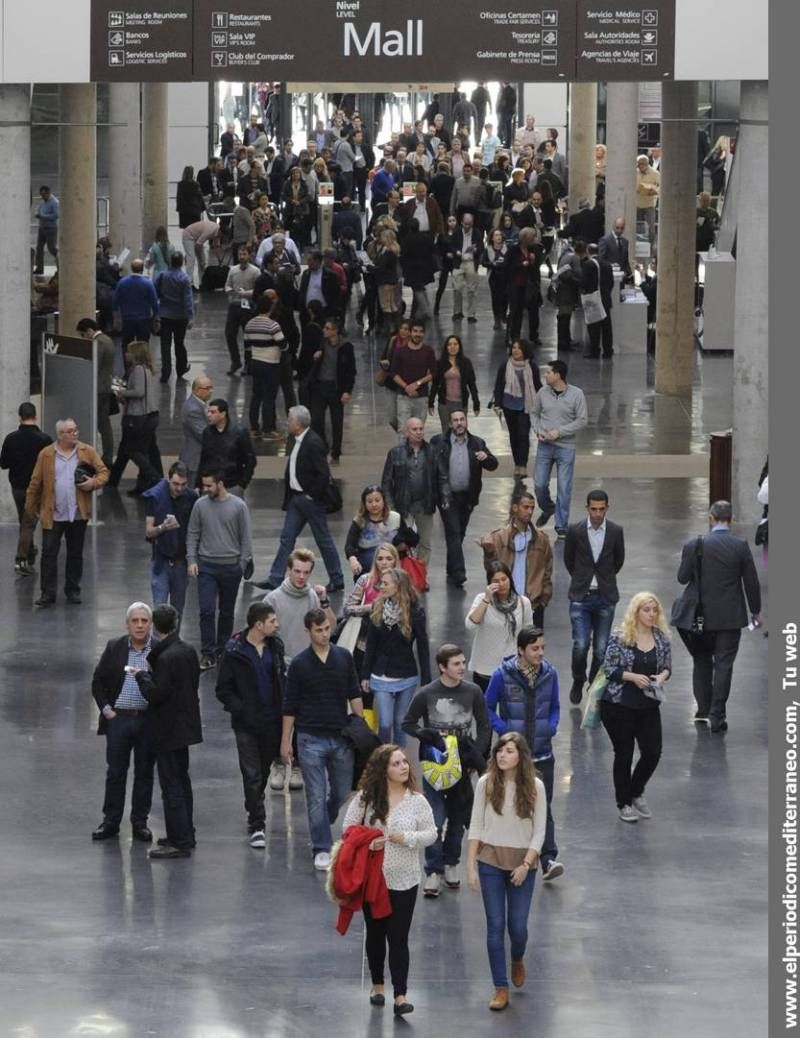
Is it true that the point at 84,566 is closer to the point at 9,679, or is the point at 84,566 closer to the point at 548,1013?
the point at 9,679

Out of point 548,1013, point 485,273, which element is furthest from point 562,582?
point 485,273

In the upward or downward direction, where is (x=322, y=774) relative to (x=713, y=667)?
downward

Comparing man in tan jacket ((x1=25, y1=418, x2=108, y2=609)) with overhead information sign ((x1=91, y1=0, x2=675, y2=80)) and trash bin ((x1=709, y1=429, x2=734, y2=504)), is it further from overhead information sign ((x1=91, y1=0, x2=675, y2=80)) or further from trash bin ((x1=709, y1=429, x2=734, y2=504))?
trash bin ((x1=709, y1=429, x2=734, y2=504))

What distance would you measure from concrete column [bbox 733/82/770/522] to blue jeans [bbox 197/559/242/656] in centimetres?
657

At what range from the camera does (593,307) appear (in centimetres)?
3162

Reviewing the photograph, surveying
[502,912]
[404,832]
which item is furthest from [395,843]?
[502,912]

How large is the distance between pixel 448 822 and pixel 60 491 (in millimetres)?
7002

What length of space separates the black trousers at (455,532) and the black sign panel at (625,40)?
4080 millimetres

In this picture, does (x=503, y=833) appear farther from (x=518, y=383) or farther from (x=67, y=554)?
(x=518, y=383)

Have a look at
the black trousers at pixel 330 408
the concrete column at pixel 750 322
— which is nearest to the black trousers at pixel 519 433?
the black trousers at pixel 330 408

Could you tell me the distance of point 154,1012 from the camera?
438 inches

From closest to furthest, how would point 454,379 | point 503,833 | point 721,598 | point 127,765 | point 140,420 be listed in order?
point 503,833 < point 127,765 < point 721,598 < point 454,379 < point 140,420

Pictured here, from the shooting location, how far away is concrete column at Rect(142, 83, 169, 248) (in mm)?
39875

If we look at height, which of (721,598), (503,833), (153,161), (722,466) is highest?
(153,161)
